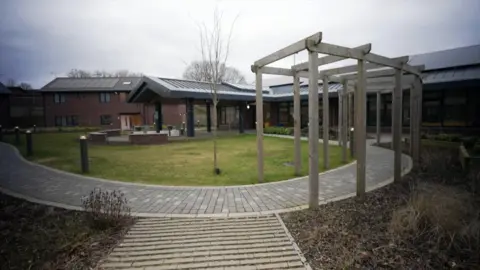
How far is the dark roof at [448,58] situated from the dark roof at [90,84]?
29.9m

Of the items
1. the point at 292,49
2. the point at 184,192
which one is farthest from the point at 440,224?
the point at 184,192

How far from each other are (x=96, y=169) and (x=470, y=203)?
9.89 metres

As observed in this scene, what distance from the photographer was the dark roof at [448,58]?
17.5 metres

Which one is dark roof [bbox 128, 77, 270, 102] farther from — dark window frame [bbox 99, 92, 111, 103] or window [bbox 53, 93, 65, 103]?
window [bbox 53, 93, 65, 103]

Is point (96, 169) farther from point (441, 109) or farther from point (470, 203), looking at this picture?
point (441, 109)

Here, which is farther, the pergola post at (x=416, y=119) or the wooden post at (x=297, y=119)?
the pergola post at (x=416, y=119)

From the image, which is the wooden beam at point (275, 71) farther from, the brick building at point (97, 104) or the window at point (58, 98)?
Result: the window at point (58, 98)

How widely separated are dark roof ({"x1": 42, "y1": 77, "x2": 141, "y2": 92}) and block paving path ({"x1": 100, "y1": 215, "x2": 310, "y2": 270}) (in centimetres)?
3095

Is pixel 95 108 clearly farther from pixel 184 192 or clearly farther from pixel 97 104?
pixel 184 192

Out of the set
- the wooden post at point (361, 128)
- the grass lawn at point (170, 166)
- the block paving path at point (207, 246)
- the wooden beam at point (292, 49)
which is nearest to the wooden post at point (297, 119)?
the grass lawn at point (170, 166)

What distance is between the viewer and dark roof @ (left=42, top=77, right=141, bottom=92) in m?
31.2

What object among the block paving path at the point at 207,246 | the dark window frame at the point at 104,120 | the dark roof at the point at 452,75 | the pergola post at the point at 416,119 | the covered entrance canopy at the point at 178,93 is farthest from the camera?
the dark window frame at the point at 104,120

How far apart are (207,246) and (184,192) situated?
2.69m

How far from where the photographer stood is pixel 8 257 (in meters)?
3.21
